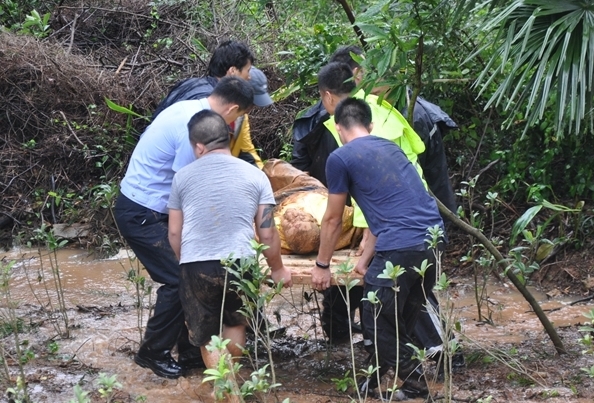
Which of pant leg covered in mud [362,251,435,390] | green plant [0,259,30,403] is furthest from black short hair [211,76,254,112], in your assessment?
green plant [0,259,30,403]

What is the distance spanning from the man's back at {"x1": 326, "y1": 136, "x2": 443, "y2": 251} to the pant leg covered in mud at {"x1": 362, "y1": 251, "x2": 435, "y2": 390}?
0.26 ft

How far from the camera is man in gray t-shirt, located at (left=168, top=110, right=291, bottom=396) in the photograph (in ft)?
13.8

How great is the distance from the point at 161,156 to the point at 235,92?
56cm

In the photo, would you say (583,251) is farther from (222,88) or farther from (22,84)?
(22,84)

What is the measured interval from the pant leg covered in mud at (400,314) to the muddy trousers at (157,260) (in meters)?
1.16

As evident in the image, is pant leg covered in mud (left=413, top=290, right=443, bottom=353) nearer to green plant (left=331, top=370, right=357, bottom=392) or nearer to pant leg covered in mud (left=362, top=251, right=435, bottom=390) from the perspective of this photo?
pant leg covered in mud (left=362, top=251, right=435, bottom=390)

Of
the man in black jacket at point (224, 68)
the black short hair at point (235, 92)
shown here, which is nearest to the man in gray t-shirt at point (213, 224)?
the black short hair at point (235, 92)

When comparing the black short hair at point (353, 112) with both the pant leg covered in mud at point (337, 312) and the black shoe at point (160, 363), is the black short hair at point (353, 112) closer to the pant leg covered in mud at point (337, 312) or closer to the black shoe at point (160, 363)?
the pant leg covered in mud at point (337, 312)

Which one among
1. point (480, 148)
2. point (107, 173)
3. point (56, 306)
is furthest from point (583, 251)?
point (107, 173)

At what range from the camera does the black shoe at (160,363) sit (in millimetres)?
5000

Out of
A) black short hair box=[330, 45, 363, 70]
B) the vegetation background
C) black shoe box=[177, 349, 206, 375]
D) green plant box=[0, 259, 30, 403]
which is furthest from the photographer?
the vegetation background

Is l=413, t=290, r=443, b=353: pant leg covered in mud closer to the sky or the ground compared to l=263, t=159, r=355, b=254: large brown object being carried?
closer to the ground

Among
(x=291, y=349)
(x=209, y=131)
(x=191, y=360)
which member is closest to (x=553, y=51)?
(x=209, y=131)

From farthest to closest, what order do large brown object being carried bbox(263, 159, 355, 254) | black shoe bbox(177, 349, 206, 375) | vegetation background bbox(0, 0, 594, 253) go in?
vegetation background bbox(0, 0, 594, 253) < black shoe bbox(177, 349, 206, 375) < large brown object being carried bbox(263, 159, 355, 254)
